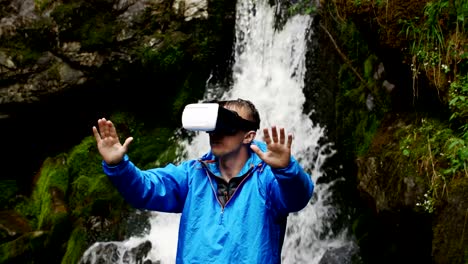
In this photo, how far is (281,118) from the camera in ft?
25.5

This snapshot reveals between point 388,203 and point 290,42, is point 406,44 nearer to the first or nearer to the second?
point 388,203

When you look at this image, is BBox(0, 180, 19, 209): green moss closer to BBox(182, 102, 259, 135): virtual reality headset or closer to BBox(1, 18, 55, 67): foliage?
BBox(1, 18, 55, 67): foliage

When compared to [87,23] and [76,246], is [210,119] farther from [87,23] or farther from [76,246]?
[87,23]

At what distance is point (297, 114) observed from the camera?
298 inches

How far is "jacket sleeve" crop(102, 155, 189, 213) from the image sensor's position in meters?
2.67

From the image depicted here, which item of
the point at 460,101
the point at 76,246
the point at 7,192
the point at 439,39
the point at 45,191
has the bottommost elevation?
the point at 76,246

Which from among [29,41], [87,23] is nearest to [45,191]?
[29,41]

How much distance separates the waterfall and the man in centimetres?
314

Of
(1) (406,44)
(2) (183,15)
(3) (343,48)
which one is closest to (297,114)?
(3) (343,48)

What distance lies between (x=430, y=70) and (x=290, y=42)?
153 inches

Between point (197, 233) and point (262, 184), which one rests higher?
point (262, 184)

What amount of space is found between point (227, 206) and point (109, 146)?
2.12 feet

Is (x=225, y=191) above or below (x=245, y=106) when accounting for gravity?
below

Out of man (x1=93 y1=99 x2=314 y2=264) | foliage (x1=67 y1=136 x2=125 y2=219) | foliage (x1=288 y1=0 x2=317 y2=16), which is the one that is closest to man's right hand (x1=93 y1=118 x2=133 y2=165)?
man (x1=93 y1=99 x2=314 y2=264)
